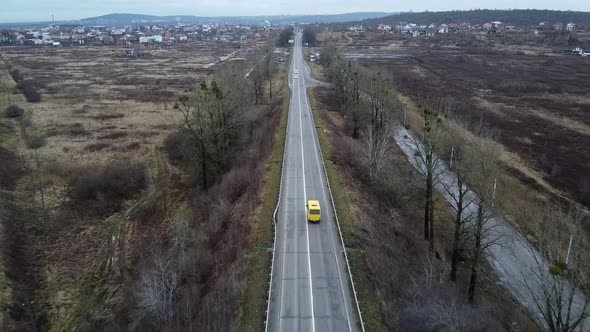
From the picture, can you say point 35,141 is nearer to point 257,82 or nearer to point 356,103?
point 257,82

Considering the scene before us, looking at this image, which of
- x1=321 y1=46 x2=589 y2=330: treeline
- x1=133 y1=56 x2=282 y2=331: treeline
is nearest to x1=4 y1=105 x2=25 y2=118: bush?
x1=133 y1=56 x2=282 y2=331: treeline

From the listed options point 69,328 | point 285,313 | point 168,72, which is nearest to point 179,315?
point 285,313

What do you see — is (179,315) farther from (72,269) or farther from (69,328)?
(72,269)

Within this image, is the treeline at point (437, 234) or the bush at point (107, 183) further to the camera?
the bush at point (107, 183)

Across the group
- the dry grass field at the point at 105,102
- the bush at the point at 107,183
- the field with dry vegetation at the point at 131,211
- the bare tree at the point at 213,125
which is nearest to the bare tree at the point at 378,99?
the field with dry vegetation at the point at 131,211

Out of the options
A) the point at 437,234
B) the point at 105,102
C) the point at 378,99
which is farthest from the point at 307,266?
the point at 105,102

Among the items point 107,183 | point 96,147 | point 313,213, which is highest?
point 313,213

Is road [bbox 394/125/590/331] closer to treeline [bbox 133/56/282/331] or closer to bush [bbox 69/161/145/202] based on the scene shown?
treeline [bbox 133/56/282/331]

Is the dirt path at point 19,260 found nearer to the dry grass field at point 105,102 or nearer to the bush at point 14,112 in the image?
the dry grass field at point 105,102
